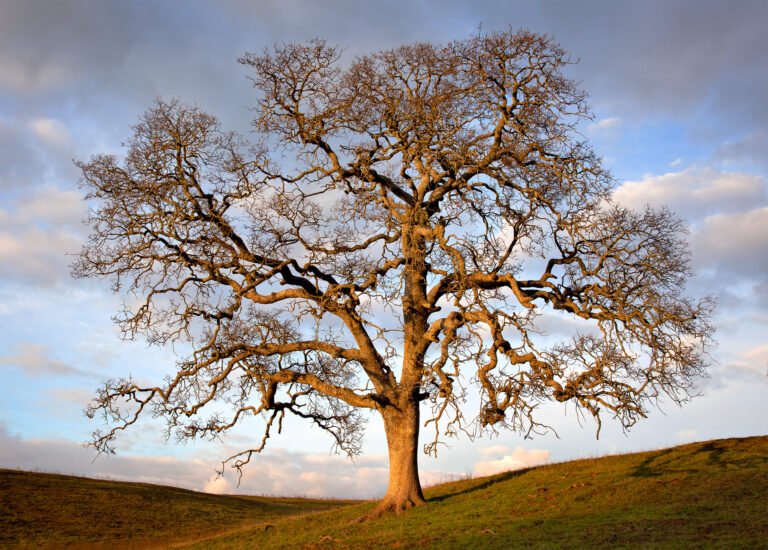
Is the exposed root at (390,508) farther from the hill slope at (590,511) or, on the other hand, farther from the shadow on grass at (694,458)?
the shadow on grass at (694,458)

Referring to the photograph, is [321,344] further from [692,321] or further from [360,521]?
[692,321]

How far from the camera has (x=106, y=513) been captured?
25.2 metres

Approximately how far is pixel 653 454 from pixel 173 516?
67.5ft

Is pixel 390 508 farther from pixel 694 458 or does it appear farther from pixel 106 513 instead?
pixel 106 513

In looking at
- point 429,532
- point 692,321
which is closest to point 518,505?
point 429,532

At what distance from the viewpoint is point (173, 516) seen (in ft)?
87.6

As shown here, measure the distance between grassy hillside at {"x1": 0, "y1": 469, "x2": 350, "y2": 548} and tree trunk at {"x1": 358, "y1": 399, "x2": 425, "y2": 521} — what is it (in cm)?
734

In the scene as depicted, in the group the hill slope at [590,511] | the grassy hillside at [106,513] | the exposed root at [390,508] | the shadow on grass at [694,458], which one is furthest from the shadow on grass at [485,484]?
the grassy hillside at [106,513]

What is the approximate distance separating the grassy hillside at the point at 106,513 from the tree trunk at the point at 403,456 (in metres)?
7.34

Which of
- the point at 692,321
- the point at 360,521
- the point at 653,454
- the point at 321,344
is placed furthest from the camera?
the point at 653,454

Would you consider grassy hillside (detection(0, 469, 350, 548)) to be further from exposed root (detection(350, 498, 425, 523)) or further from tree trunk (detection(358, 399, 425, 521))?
tree trunk (detection(358, 399, 425, 521))

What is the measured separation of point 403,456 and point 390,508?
1505 millimetres

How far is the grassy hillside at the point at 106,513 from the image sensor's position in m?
21.7

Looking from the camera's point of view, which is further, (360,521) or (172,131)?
(172,131)
